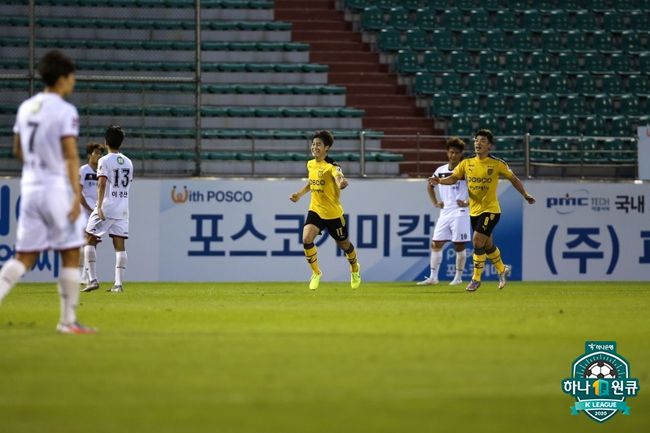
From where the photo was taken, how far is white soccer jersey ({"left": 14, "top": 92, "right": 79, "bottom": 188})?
10.0 metres

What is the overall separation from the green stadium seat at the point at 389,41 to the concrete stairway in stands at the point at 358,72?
0.30m

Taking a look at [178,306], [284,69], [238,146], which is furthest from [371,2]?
[178,306]

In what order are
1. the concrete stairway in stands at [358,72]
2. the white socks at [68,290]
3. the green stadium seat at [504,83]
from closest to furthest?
the white socks at [68,290]
the concrete stairway in stands at [358,72]
the green stadium seat at [504,83]

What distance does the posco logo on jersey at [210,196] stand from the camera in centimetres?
2230

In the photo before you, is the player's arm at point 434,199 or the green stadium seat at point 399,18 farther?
the green stadium seat at point 399,18

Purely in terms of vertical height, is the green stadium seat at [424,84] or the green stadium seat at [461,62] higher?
the green stadium seat at [461,62]

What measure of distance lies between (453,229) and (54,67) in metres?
12.0

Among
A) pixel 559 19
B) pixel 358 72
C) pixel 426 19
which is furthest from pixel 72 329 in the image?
pixel 559 19

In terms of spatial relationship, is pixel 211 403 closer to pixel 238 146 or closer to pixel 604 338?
pixel 604 338

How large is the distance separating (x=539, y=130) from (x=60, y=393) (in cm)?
2129

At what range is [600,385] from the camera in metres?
7.54

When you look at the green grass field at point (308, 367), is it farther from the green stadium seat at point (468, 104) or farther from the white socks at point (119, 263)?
the green stadium seat at point (468, 104)

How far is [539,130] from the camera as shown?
27406 mm

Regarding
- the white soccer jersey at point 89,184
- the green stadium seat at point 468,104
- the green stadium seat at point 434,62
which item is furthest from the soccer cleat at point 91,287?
the green stadium seat at point 434,62
